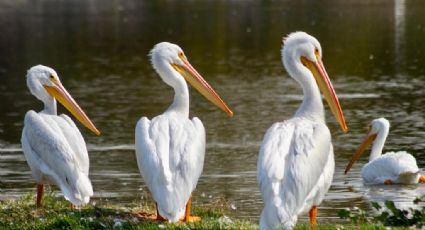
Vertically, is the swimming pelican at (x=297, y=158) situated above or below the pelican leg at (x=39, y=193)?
above

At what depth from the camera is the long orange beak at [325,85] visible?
873 cm

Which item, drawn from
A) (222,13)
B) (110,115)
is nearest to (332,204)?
(110,115)

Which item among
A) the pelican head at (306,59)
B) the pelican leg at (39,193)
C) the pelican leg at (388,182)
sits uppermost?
the pelican head at (306,59)

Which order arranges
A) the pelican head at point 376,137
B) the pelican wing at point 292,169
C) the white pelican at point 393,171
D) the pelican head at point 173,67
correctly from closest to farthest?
the pelican wing at point 292,169, the pelican head at point 173,67, the white pelican at point 393,171, the pelican head at point 376,137

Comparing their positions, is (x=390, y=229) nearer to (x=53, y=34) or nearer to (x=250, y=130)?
(x=250, y=130)

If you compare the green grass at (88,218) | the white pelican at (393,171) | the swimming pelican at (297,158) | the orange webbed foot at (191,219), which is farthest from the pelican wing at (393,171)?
the orange webbed foot at (191,219)

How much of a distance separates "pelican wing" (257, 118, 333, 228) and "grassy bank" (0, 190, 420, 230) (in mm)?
203

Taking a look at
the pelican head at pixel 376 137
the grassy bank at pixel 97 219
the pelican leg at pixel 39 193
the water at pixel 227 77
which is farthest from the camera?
the pelican head at pixel 376 137

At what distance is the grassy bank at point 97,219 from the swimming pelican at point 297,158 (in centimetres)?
21

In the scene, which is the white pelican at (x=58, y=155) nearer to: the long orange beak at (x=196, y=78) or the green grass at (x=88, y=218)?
the green grass at (x=88, y=218)

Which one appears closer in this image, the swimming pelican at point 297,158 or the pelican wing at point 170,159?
the swimming pelican at point 297,158

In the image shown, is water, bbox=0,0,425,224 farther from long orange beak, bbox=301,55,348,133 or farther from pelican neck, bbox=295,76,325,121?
pelican neck, bbox=295,76,325,121

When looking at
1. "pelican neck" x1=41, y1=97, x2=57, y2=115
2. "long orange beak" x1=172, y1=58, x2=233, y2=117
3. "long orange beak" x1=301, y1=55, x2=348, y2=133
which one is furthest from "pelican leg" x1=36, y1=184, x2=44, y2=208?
"long orange beak" x1=301, y1=55, x2=348, y2=133

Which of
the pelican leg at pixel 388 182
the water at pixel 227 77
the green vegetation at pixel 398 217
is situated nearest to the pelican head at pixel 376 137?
the water at pixel 227 77
